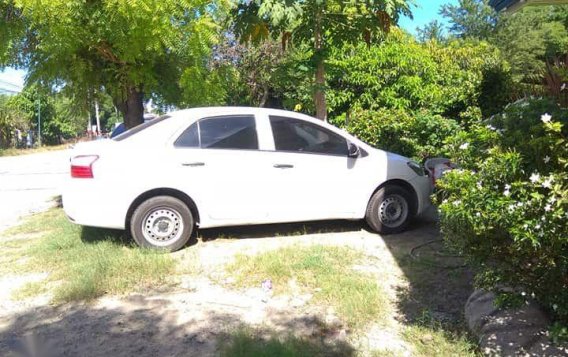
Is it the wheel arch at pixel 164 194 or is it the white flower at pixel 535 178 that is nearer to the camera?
the white flower at pixel 535 178

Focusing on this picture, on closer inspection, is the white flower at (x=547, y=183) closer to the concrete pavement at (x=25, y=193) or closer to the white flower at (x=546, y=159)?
the white flower at (x=546, y=159)

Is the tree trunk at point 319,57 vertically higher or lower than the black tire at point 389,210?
higher

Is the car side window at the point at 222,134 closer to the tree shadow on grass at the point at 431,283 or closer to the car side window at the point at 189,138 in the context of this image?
the car side window at the point at 189,138

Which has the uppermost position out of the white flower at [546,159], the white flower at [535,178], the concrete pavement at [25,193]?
the white flower at [546,159]

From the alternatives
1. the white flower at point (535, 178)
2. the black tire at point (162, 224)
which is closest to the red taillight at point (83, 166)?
the black tire at point (162, 224)

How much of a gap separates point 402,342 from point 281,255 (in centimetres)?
225

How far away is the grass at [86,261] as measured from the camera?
5539 mm

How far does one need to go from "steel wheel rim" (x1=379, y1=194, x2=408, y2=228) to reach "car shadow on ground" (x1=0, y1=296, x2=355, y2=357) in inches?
114

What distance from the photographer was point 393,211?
24.6 ft

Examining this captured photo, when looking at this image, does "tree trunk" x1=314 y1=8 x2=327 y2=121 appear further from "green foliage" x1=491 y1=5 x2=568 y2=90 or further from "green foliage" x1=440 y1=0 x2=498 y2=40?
"green foliage" x1=440 y1=0 x2=498 y2=40

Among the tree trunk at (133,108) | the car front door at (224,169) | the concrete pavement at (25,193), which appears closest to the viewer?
the car front door at (224,169)

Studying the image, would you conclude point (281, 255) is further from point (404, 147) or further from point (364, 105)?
point (364, 105)

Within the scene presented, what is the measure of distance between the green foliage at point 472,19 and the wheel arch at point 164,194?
40936mm

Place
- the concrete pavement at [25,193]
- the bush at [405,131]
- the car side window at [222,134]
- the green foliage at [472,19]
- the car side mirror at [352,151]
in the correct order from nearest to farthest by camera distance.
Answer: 1. the car side window at [222,134]
2. the car side mirror at [352,151]
3. the bush at [405,131]
4. the concrete pavement at [25,193]
5. the green foliage at [472,19]
